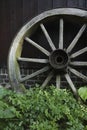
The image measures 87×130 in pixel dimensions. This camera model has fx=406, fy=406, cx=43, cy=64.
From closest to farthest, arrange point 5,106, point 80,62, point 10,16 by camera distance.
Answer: point 5,106
point 80,62
point 10,16

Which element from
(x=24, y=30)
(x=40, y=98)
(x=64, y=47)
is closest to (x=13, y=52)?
(x=24, y=30)

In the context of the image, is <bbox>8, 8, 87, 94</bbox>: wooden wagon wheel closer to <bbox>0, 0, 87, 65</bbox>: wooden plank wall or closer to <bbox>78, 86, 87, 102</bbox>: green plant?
<bbox>78, 86, 87, 102</bbox>: green plant

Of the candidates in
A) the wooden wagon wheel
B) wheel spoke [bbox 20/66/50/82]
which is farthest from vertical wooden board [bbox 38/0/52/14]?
wheel spoke [bbox 20/66/50/82]

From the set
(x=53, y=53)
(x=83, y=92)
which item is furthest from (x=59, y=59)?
(x=83, y=92)

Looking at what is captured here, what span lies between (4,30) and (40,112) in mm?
2590

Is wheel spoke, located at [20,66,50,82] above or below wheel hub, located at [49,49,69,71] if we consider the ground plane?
below

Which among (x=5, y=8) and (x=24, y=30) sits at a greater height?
(x=5, y=8)

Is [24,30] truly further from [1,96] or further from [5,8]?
[1,96]

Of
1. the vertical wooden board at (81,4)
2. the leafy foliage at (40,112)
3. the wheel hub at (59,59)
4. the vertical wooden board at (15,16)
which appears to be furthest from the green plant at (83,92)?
the vertical wooden board at (15,16)

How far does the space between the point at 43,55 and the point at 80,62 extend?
2.57 feet

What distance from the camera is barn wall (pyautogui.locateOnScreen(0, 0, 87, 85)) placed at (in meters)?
7.58

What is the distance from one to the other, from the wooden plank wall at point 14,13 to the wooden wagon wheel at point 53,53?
1.18 ft

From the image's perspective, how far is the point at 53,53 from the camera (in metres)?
7.07

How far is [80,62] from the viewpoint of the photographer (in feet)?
23.3
